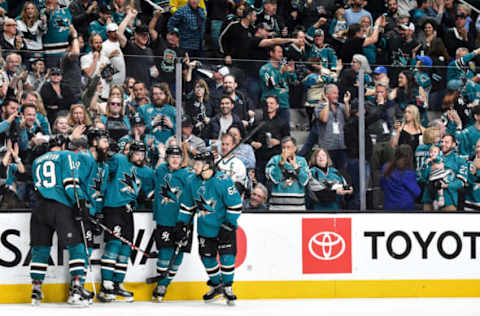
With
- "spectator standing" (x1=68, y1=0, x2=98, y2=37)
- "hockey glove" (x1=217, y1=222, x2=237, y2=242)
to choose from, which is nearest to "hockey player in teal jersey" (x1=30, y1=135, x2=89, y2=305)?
"hockey glove" (x1=217, y1=222, x2=237, y2=242)

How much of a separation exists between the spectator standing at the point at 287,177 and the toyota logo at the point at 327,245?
383 mm

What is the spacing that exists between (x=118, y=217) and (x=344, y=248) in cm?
229

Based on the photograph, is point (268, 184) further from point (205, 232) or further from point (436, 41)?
point (436, 41)

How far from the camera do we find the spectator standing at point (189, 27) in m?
10.6

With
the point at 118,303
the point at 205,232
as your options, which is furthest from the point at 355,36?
the point at 118,303

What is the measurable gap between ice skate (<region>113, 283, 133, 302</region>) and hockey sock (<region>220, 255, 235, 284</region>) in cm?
91

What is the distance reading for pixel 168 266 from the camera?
842 centimetres

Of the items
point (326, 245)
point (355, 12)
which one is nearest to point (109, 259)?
point (326, 245)

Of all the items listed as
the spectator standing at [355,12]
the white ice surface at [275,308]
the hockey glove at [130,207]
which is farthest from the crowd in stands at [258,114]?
the spectator standing at [355,12]

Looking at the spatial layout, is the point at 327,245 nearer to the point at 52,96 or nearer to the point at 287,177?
the point at 287,177

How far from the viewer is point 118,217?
8.33 meters

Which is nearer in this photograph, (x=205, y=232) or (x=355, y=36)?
(x=205, y=232)

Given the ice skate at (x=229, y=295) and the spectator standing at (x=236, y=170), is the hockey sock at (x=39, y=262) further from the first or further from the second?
the spectator standing at (x=236, y=170)

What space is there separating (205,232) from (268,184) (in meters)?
0.83
